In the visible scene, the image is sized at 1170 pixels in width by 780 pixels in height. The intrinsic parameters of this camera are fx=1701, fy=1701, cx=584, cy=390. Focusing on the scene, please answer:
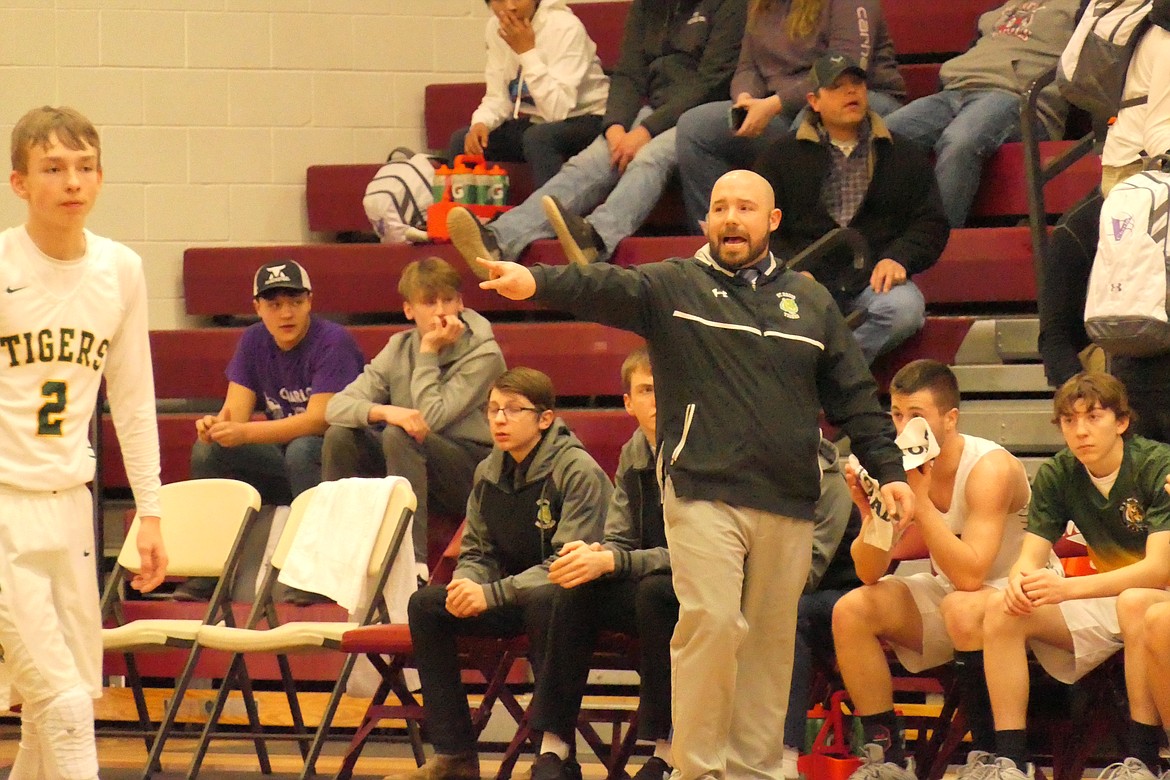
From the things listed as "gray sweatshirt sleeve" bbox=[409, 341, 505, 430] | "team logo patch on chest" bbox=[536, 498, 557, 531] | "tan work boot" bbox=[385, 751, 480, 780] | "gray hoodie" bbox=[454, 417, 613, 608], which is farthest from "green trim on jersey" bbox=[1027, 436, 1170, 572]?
"gray sweatshirt sleeve" bbox=[409, 341, 505, 430]

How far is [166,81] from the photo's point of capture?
25.5 feet

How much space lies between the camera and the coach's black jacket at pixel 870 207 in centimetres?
609

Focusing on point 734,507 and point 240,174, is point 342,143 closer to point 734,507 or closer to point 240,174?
point 240,174

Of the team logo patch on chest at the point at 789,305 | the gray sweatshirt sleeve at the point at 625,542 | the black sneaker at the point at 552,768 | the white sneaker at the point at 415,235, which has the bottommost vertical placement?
the black sneaker at the point at 552,768

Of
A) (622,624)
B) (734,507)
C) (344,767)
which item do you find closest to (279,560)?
(344,767)

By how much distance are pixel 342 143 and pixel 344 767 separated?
3.86 metres

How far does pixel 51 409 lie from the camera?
3.58 m

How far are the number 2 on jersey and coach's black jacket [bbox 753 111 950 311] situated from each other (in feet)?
10.4

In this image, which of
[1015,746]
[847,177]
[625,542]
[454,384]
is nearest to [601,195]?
[847,177]

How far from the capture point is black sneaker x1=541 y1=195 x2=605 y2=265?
20.4ft

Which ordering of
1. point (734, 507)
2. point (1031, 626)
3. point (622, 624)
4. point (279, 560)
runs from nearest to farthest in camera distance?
1. point (734, 507)
2. point (1031, 626)
3. point (622, 624)
4. point (279, 560)

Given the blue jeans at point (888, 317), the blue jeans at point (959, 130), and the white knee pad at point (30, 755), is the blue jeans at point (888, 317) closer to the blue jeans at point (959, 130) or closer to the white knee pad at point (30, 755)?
the blue jeans at point (959, 130)

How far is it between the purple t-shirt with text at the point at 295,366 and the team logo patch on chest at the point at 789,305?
2.56m

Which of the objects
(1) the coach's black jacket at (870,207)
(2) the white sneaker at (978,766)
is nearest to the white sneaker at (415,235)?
(1) the coach's black jacket at (870,207)
